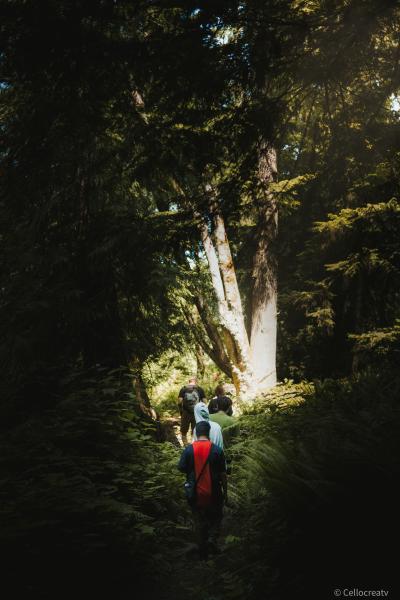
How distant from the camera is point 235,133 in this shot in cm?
478

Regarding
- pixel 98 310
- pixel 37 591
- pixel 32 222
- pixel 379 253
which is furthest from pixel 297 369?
pixel 37 591

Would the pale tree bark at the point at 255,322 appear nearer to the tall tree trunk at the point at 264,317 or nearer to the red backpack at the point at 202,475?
the tall tree trunk at the point at 264,317

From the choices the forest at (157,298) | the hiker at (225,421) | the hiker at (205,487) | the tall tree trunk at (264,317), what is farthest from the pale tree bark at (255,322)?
the hiker at (205,487)

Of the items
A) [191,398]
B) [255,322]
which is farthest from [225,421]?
[255,322]

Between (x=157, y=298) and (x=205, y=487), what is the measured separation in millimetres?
3531

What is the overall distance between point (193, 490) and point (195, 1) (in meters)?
5.05

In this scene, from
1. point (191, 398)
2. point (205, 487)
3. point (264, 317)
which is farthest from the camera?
point (264, 317)

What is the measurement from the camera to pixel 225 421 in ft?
25.1

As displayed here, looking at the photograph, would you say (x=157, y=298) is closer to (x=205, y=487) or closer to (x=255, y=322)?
(x=205, y=487)

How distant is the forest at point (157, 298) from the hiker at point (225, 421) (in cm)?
36

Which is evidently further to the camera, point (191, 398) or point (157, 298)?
point (191, 398)

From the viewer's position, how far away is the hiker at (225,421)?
763cm

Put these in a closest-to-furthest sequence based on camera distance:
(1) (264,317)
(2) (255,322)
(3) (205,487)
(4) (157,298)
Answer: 1. (3) (205,487)
2. (4) (157,298)
3. (1) (264,317)
4. (2) (255,322)

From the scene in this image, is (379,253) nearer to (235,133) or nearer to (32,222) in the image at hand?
(235,133)
